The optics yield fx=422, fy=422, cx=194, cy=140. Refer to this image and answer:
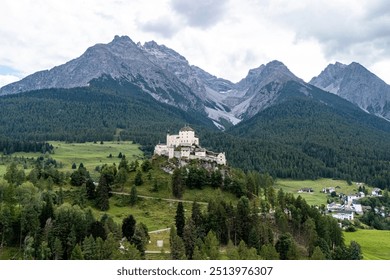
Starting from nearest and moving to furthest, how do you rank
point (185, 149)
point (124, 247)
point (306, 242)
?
1. point (124, 247)
2. point (306, 242)
3. point (185, 149)

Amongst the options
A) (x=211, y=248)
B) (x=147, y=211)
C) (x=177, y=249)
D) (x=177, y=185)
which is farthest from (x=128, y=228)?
(x=177, y=185)

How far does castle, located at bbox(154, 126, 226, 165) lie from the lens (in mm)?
153500

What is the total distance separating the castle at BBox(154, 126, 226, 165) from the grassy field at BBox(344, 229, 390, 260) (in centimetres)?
5245

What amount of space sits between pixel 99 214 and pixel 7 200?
2385 cm

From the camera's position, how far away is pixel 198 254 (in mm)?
80812

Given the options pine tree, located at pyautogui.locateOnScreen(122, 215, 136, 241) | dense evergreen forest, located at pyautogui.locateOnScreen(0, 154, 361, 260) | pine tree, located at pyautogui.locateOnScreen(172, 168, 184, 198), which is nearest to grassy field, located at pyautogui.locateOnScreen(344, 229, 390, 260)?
dense evergreen forest, located at pyautogui.locateOnScreen(0, 154, 361, 260)

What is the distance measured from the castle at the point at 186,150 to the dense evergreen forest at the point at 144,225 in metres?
5.72

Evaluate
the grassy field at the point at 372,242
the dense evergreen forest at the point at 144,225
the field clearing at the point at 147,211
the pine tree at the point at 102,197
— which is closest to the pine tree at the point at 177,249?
the dense evergreen forest at the point at 144,225

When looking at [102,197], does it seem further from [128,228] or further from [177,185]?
[128,228]

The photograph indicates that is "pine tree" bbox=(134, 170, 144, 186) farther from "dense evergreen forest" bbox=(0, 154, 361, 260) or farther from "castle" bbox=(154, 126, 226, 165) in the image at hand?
"castle" bbox=(154, 126, 226, 165)

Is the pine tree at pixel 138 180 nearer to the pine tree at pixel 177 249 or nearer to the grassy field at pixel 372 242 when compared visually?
the pine tree at pixel 177 249

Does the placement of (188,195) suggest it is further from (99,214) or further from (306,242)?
(306,242)

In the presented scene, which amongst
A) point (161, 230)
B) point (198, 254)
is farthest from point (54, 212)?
point (198, 254)

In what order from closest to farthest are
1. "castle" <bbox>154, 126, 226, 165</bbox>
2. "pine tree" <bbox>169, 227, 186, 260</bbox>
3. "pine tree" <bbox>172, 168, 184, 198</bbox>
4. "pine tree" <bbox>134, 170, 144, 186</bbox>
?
1. "pine tree" <bbox>169, 227, 186, 260</bbox>
2. "pine tree" <bbox>172, 168, 184, 198</bbox>
3. "pine tree" <bbox>134, 170, 144, 186</bbox>
4. "castle" <bbox>154, 126, 226, 165</bbox>
